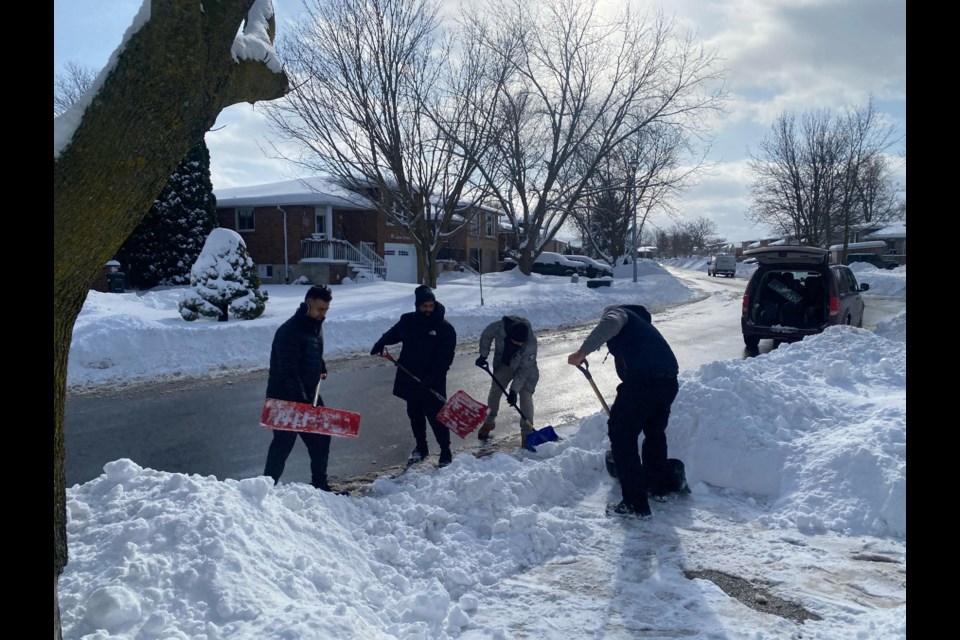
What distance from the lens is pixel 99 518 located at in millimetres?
3916

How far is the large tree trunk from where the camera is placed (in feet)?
9.32

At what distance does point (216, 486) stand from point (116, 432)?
432 cm

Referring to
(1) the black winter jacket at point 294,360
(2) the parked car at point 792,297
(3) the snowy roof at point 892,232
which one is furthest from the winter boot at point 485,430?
(3) the snowy roof at point 892,232

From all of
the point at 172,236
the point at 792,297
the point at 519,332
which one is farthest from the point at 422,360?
the point at 172,236

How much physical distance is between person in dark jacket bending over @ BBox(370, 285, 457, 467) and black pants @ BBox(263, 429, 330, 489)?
1.27 m

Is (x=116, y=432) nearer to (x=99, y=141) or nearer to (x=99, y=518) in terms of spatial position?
(x=99, y=518)

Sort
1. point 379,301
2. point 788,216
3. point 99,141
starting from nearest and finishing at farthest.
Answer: point 99,141
point 379,301
point 788,216

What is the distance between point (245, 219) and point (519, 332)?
100 ft

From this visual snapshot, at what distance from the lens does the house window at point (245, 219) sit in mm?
34469

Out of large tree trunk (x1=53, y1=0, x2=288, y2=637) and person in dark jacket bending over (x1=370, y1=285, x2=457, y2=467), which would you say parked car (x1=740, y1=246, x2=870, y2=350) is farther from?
large tree trunk (x1=53, y1=0, x2=288, y2=637)

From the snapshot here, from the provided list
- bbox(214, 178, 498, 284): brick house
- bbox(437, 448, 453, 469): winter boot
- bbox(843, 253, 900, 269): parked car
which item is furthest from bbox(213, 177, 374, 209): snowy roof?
bbox(843, 253, 900, 269): parked car

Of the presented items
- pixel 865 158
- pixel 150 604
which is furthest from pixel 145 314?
pixel 865 158

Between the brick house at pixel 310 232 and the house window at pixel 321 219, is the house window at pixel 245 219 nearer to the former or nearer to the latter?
the brick house at pixel 310 232

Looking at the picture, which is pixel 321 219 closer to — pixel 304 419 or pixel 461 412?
pixel 461 412
